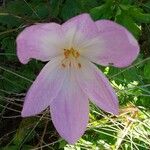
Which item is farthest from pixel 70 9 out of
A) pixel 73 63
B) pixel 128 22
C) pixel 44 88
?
pixel 44 88

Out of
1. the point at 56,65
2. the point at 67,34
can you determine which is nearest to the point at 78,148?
the point at 56,65

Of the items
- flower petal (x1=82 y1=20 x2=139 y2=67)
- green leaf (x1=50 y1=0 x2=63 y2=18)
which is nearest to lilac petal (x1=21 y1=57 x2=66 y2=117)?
flower petal (x1=82 y1=20 x2=139 y2=67)

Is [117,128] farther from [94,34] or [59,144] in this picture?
[94,34]

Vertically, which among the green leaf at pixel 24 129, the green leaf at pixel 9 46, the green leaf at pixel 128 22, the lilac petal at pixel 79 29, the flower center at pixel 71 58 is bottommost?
the green leaf at pixel 24 129

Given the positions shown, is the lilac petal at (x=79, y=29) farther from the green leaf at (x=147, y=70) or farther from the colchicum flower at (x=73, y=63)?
the green leaf at (x=147, y=70)

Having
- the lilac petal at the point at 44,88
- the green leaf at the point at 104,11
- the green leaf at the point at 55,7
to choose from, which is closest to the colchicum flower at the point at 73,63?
the lilac petal at the point at 44,88

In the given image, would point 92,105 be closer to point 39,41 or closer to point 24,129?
point 24,129
